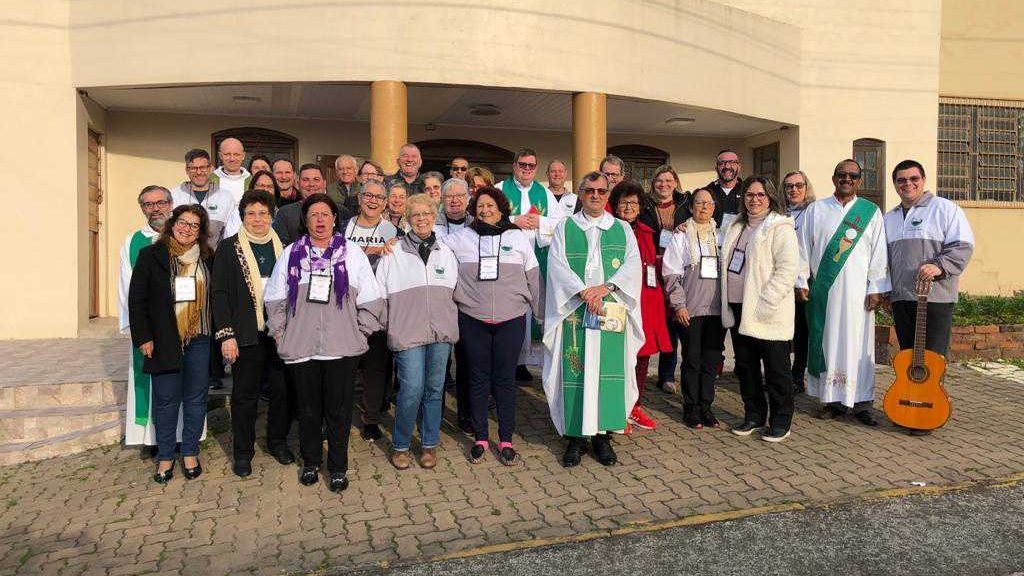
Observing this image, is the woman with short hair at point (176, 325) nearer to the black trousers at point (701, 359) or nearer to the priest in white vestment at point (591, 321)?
the priest in white vestment at point (591, 321)

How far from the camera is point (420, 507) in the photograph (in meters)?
4.28

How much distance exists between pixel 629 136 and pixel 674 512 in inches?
397

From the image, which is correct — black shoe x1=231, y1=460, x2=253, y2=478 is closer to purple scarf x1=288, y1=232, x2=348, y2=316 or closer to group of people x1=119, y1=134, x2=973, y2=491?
group of people x1=119, y1=134, x2=973, y2=491

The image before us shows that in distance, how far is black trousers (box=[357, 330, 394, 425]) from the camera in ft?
17.1

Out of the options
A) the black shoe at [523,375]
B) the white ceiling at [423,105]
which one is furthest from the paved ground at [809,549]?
the white ceiling at [423,105]

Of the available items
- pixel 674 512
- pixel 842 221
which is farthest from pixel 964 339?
pixel 674 512

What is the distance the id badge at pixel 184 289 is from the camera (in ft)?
15.2

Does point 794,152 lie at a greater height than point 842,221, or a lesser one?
greater

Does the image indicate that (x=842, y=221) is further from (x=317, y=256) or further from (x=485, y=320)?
(x=317, y=256)

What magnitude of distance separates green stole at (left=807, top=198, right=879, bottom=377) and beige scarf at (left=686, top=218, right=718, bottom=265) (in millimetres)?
991

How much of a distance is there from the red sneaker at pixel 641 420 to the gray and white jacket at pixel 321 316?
225cm

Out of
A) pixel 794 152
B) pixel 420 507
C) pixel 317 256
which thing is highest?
pixel 794 152

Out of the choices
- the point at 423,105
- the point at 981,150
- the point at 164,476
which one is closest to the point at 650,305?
the point at 164,476

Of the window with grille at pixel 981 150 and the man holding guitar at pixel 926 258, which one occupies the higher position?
the window with grille at pixel 981 150
